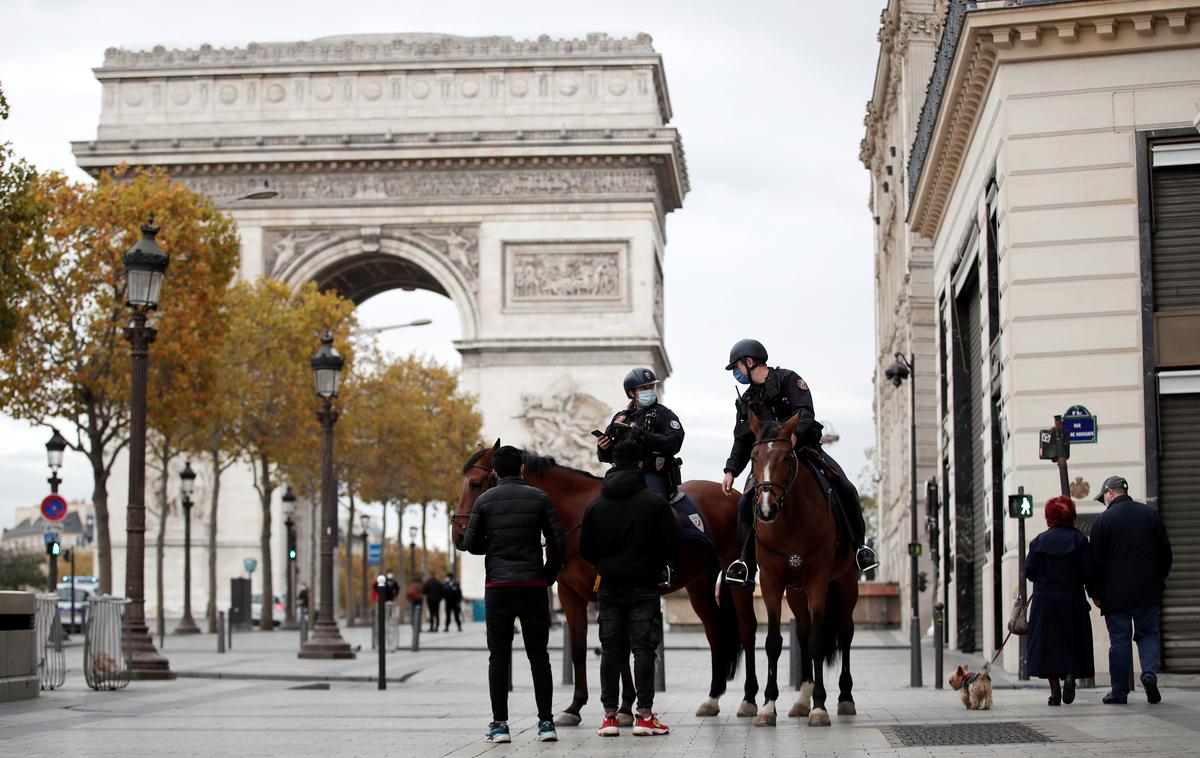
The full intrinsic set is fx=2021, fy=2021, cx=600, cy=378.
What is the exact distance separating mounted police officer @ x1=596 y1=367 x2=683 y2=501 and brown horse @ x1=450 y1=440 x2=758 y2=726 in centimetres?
43

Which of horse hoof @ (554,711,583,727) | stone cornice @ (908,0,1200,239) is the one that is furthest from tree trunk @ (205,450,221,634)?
Result: horse hoof @ (554,711,583,727)

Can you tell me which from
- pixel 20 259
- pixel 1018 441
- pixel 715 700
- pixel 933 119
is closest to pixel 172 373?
pixel 20 259

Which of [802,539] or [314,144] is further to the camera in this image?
[314,144]

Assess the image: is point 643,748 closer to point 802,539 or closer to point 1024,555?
point 802,539

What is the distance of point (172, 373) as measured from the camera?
43.8 m

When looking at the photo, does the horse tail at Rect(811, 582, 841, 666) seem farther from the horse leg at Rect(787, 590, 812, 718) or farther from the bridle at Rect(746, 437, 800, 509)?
the bridle at Rect(746, 437, 800, 509)

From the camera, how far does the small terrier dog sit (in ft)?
52.4

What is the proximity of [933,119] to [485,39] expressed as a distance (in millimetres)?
42708

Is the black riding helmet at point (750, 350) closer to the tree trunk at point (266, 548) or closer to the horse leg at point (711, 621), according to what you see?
the horse leg at point (711, 621)

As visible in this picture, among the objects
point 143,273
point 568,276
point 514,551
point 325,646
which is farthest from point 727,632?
point 568,276

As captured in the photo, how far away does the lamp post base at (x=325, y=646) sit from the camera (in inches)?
1373

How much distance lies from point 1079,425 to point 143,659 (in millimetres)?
12411

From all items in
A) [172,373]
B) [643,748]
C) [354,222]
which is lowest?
[643,748]

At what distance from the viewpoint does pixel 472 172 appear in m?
69.4
